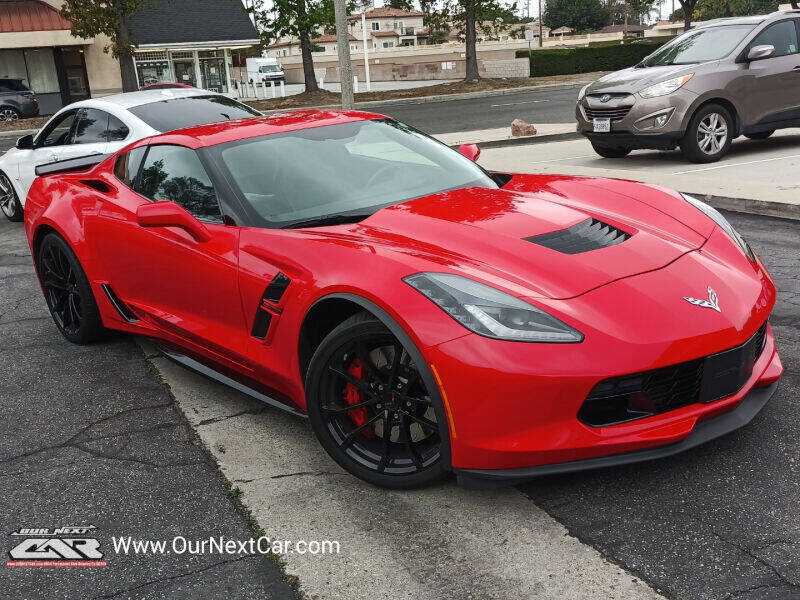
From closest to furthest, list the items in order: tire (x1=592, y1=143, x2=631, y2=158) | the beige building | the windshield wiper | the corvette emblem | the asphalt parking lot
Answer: the asphalt parking lot < the corvette emblem < the windshield wiper < tire (x1=592, y1=143, x2=631, y2=158) < the beige building

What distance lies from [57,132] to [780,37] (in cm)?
906

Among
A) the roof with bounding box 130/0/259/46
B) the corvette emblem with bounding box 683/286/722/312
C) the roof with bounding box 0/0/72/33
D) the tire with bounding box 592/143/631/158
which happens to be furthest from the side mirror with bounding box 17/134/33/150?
the roof with bounding box 130/0/259/46

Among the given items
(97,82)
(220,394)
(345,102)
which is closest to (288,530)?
(220,394)

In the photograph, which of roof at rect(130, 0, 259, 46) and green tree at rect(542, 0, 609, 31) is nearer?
roof at rect(130, 0, 259, 46)

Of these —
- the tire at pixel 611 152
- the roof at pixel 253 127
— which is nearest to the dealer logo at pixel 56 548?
the roof at pixel 253 127

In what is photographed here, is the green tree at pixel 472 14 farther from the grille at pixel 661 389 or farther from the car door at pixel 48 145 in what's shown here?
the grille at pixel 661 389

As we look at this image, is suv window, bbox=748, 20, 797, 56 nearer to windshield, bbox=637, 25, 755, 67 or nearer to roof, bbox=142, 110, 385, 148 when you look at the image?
windshield, bbox=637, 25, 755, 67

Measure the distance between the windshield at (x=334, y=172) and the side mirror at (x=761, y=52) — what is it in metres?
7.70

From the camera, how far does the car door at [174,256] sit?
372cm

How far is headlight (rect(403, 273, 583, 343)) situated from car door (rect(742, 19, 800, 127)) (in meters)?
9.12

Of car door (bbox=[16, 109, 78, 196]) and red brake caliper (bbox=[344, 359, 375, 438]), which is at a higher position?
car door (bbox=[16, 109, 78, 196])

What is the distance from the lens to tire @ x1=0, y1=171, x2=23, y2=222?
9844mm

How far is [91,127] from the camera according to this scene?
8.69 metres

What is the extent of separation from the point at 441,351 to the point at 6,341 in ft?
12.3
